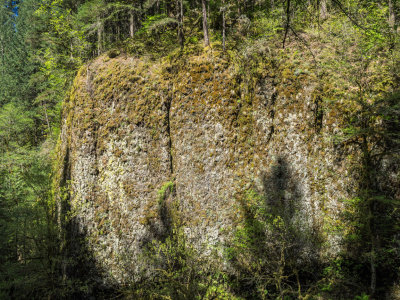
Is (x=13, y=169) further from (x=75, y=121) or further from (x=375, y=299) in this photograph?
(x=375, y=299)

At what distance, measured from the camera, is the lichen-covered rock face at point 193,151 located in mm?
6898

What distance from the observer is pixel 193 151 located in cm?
791

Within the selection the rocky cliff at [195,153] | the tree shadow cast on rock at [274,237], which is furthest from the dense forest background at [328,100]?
the rocky cliff at [195,153]

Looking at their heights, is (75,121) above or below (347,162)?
above

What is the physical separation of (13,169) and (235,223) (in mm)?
14392

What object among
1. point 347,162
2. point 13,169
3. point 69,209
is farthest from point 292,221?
point 13,169

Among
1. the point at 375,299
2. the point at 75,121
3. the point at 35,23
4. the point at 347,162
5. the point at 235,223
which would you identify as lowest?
the point at 375,299

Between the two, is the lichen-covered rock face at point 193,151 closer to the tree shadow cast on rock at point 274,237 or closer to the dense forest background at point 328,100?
the tree shadow cast on rock at point 274,237

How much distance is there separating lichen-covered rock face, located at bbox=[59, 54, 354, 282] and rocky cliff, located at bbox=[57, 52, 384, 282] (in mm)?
34

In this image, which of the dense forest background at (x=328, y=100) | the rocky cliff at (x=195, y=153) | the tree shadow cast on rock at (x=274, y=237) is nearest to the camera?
the dense forest background at (x=328, y=100)

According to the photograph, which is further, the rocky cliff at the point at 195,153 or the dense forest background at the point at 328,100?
the rocky cliff at the point at 195,153

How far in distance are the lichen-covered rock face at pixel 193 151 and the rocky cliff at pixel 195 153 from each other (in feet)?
0.11

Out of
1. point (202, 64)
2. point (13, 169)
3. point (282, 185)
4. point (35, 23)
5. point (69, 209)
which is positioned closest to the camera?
point (282, 185)

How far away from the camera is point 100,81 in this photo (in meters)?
9.06
